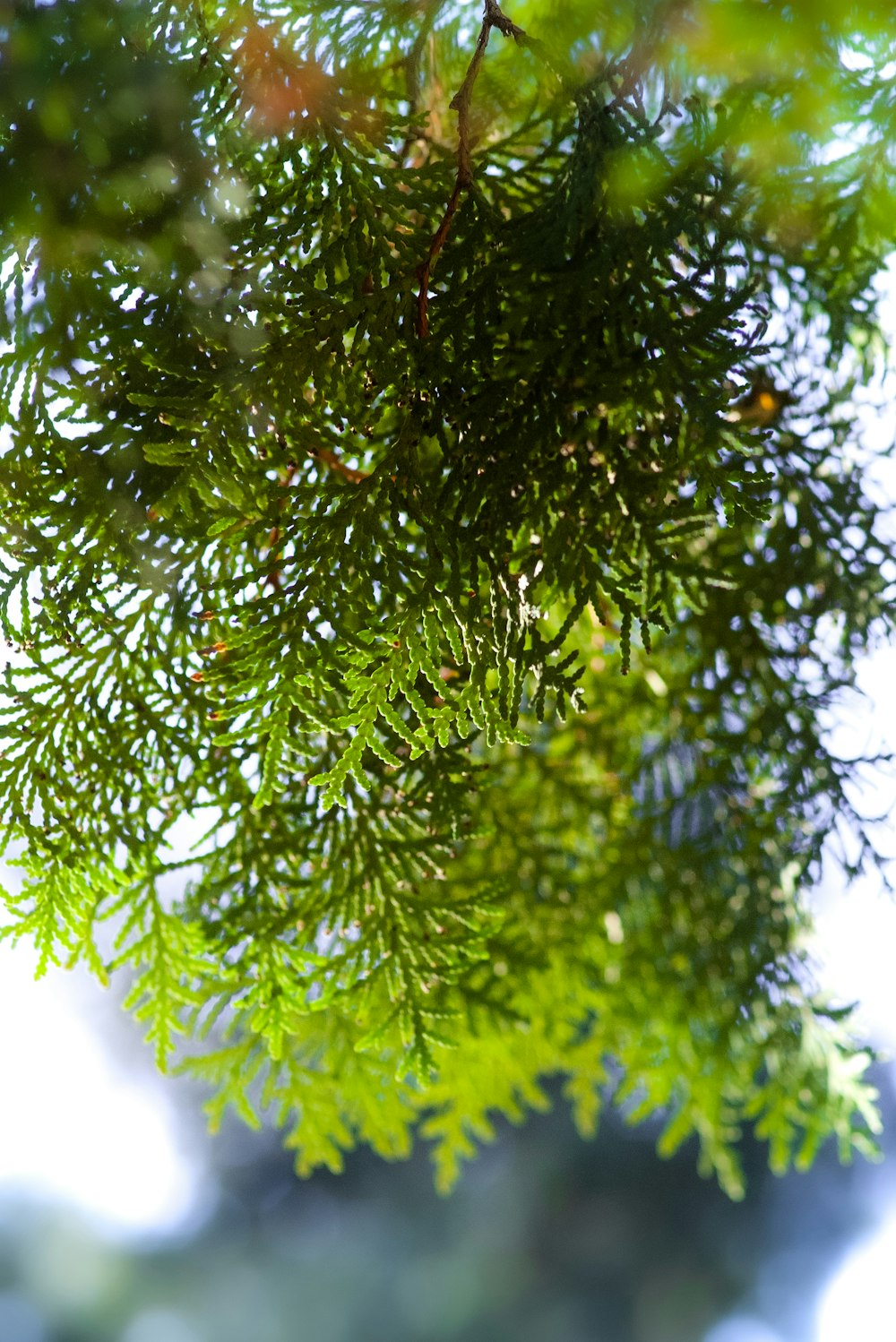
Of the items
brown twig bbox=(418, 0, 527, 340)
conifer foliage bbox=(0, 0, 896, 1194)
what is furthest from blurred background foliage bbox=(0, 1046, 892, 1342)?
brown twig bbox=(418, 0, 527, 340)

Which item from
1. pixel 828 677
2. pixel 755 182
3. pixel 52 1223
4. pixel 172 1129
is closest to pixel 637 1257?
pixel 172 1129

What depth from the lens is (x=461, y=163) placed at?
1573 millimetres

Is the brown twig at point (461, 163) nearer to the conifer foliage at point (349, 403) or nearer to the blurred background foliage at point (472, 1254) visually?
the conifer foliage at point (349, 403)

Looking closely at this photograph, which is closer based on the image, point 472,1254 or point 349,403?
point 349,403

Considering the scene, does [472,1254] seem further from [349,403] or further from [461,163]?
[461,163]

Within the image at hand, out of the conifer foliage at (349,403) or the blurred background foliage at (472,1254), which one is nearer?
the conifer foliage at (349,403)

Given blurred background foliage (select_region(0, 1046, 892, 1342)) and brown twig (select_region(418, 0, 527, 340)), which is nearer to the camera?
brown twig (select_region(418, 0, 527, 340))

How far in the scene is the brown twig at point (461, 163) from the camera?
5.03ft

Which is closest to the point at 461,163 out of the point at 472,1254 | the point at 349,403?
the point at 349,403

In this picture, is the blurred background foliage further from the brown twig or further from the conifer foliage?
the brown twig

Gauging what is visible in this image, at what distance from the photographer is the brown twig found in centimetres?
153

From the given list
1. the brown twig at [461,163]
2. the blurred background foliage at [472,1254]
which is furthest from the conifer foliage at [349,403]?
the blurred background foliage at [472,1254]

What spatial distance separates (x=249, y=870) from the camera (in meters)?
1.97

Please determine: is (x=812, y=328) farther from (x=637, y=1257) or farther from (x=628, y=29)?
(x=637, y=1257)
